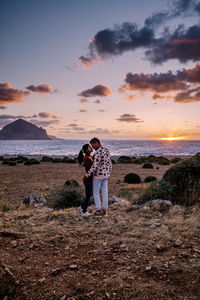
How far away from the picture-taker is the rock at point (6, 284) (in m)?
2.87

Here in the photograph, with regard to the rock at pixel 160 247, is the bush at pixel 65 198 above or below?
below

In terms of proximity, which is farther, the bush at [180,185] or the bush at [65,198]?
the bush at [65,198]

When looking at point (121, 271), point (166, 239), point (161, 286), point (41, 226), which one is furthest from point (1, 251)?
point (166, 239)

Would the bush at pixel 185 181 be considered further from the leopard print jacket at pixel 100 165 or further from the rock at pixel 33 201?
the rock at pixel 33 201

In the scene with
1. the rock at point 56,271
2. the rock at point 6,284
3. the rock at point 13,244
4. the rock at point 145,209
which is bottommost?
the rock at point 145,209

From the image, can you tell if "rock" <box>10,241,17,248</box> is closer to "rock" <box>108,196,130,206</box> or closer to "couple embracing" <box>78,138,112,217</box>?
"couple embracing" <box>78,138,112,217</box>

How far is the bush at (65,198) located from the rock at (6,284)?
6.89 meters

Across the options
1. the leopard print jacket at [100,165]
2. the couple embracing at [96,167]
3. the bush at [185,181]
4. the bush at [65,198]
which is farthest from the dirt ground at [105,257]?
the bush at [65,198]

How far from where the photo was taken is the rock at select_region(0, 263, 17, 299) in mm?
2867

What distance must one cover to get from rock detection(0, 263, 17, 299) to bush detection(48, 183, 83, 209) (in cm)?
689

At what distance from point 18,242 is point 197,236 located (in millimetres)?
4019

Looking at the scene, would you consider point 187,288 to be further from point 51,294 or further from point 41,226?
point 41,226

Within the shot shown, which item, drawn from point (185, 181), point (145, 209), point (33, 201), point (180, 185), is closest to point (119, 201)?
point (145, 209)

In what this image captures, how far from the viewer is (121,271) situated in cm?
353
